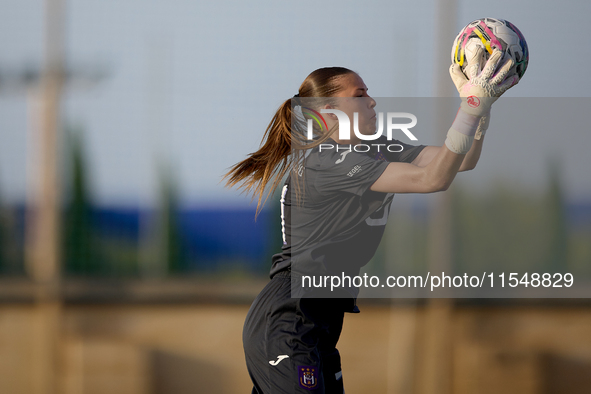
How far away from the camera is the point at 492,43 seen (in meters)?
1.70

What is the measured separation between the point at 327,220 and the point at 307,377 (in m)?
0.51

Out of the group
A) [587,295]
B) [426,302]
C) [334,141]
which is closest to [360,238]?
[334,141]

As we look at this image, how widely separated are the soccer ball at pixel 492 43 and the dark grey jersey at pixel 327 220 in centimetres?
44

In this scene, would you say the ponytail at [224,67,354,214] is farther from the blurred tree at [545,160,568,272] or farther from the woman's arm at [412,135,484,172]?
the blurred tree at [545,160,568,272]

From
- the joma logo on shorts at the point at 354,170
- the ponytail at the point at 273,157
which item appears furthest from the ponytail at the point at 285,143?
the joma logo on shorts at the point at 354,170

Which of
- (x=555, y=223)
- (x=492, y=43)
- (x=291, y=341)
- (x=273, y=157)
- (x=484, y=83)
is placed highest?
(x=492, y=43)

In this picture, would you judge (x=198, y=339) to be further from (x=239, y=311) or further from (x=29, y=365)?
(x=29, y=365)

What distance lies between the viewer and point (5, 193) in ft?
10.7

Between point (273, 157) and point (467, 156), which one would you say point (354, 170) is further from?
Result: point (467, 156)

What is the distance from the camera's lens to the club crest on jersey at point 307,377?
5.50 ft

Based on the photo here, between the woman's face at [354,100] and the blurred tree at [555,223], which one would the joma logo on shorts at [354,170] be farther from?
the blurred tree at [555,223]

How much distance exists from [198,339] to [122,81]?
1.59 m

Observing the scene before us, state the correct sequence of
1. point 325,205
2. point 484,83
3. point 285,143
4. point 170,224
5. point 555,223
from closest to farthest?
point 484,83, point 325,205, point 285,143, point 555,223, point 170,224

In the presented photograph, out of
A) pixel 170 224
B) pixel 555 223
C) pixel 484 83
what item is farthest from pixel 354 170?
pixel 555 223
